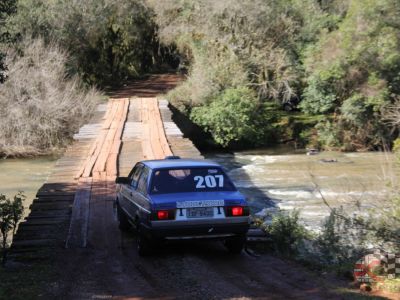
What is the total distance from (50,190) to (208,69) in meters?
20.2

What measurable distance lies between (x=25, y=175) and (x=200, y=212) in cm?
1600

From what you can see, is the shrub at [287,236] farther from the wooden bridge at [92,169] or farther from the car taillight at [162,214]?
the wooden bridge at [92,169]

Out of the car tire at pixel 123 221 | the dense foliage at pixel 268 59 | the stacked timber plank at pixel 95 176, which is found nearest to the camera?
the car tire at pixel 123 221

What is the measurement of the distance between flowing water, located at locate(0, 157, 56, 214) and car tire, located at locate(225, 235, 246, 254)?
10701 millimetres

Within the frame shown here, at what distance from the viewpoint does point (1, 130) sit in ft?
89.4

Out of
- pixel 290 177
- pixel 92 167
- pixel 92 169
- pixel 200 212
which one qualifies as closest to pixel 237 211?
pixel 200 212

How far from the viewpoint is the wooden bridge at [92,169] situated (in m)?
10.5

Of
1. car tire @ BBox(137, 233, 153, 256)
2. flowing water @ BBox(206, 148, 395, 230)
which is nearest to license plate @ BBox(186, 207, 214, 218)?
car tire @ BBox(137, 233, 153, 256)

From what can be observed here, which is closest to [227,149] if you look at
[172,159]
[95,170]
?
[95,170]

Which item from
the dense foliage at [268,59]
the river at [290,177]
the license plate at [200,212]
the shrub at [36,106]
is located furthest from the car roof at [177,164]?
the dense foliage at [268,59]

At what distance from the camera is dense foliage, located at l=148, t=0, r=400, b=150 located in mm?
29797

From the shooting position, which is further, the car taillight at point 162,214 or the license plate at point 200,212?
the license plate at point 200,212

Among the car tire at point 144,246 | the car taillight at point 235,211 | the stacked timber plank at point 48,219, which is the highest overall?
the car taillight at point 235,211

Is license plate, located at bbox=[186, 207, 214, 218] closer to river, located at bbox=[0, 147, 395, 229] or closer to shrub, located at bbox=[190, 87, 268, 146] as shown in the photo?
river, located at bbox=[0, 147, 395, 229]
